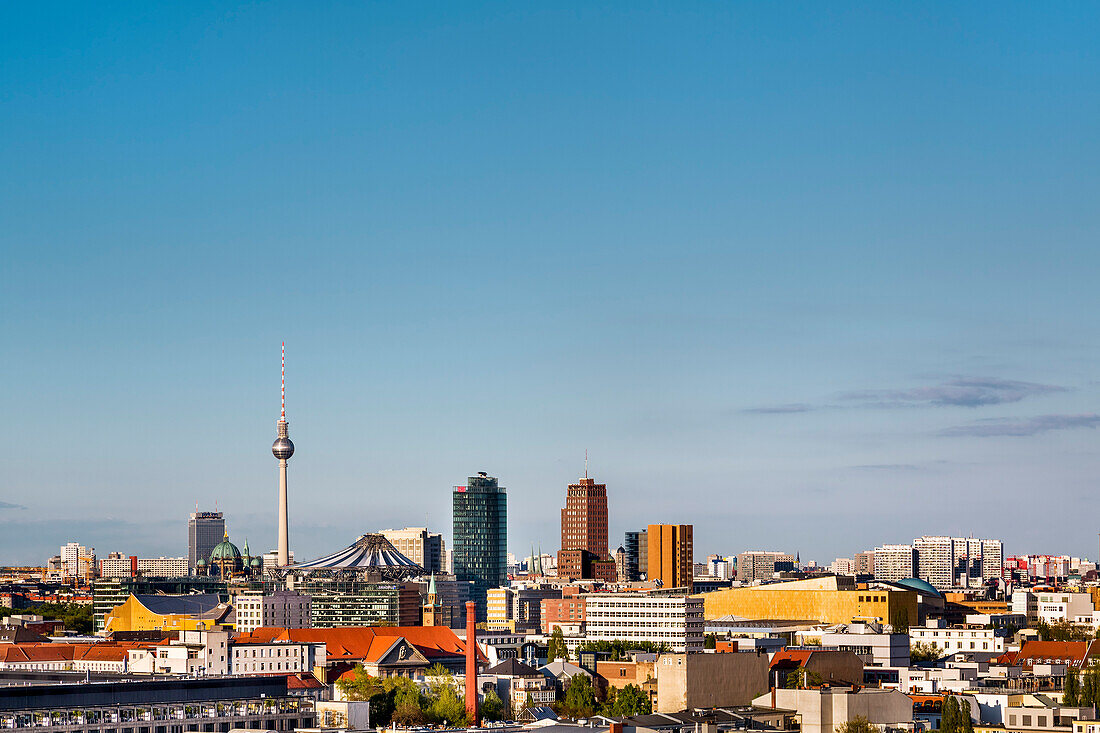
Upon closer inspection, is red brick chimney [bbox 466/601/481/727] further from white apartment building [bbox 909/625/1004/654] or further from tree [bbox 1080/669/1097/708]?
white apartment building [bbox 909/625/1004/654]

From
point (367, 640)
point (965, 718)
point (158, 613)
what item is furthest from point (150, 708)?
point (158, 613)

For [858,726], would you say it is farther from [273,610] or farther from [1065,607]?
[1065,607]

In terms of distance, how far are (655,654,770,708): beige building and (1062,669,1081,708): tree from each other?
15.7 m

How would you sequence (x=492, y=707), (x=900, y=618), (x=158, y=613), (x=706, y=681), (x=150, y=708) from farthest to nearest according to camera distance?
1. (x=158, y=613)
2. (x=900, y=618)
3. (x=492, y=707)
4. (x=706, y=681)
5. (x=150, y=708)

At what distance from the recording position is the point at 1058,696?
10819 centimetres

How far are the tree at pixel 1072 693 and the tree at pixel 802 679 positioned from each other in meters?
13.7

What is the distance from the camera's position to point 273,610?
17325 cm

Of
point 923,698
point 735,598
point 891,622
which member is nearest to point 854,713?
point 923,698

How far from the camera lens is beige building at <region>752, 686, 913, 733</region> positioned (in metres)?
91.6

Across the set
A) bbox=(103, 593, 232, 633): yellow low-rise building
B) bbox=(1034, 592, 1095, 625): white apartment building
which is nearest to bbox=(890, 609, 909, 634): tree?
bbox=(1034, 592, 1095, 625): white apartment building

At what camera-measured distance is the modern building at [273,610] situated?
169500 millimetres

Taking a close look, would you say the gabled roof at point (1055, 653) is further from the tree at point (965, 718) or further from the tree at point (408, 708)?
the tree at point (408, 708)

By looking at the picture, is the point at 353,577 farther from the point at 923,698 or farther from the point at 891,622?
the point at 923,698

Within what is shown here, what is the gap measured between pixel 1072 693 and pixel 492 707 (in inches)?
1201
